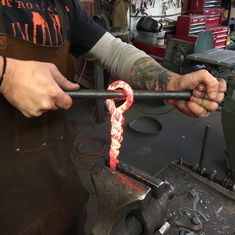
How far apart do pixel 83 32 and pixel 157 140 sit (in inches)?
54.4

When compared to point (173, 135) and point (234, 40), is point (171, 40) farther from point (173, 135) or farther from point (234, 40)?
point (234, 40)

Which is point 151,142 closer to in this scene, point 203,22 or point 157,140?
point 157,140

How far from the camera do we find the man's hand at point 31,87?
538 millimetres

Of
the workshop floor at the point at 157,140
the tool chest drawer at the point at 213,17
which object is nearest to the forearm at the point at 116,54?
the workshop floor at the point at 157,140

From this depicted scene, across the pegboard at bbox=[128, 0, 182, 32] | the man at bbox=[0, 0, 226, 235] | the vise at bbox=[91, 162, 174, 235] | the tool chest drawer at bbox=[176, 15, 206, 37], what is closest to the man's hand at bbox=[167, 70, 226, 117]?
the man at bbox=[0, 0, 226, 235]

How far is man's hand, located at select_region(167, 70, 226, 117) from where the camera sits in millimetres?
703

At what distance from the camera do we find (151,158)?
6.26 feet

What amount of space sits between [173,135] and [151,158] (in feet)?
1.22

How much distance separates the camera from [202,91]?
2.31 feet

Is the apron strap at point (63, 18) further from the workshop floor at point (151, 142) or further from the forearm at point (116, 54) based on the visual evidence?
the workshop floor at point (151, 142)

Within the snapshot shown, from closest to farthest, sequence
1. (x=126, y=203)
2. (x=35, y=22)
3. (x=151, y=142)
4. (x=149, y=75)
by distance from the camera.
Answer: (x=126, y=203) < (x=35, y=22) < (x=149, y=75) < (x=151, y=142)

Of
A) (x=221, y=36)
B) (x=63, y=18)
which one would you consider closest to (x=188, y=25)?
(x=221, y=36)

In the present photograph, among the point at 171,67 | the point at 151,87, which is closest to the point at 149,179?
the point at 151,87

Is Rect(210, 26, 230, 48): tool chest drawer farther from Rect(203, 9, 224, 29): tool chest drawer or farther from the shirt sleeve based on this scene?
the shirt sleeve
